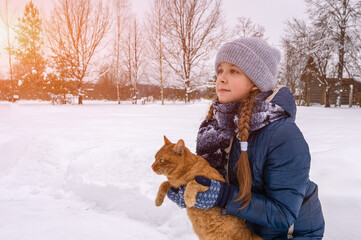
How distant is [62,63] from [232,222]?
23510 millimetres

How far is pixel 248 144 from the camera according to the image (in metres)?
1.36

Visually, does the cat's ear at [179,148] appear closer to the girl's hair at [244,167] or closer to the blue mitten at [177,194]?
the blue mitten at [177,194]

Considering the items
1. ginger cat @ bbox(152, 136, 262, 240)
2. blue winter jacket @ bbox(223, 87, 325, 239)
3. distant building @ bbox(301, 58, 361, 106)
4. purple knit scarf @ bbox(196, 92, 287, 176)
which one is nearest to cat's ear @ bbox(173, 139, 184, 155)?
ginger cat @ bbox(152, 136, 262, 240)

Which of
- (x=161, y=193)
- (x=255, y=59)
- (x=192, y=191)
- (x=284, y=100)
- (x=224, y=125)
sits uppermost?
(x=255, y=59)

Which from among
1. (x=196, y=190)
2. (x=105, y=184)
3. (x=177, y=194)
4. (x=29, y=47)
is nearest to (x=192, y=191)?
(x=196, y=190)

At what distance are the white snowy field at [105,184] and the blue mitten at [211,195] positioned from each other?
2.93 feet

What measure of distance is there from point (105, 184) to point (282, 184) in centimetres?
382

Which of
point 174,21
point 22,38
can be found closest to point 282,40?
point 174,21

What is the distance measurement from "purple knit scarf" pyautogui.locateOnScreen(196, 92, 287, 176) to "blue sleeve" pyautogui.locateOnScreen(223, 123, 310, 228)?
4.3 inches

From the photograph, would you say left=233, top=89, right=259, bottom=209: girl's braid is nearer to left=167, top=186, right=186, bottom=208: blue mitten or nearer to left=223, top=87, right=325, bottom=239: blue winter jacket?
left=223, top=87, right=325, bottom=239: blue winter jacket

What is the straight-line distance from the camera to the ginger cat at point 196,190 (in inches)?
51.3

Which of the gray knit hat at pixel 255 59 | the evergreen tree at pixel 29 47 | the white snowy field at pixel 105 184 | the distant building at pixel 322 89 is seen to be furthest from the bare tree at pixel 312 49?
the evergreen tree at pixel 29 47

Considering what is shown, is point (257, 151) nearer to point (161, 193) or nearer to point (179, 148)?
point (179, 148)

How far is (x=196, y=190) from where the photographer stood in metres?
1.21
